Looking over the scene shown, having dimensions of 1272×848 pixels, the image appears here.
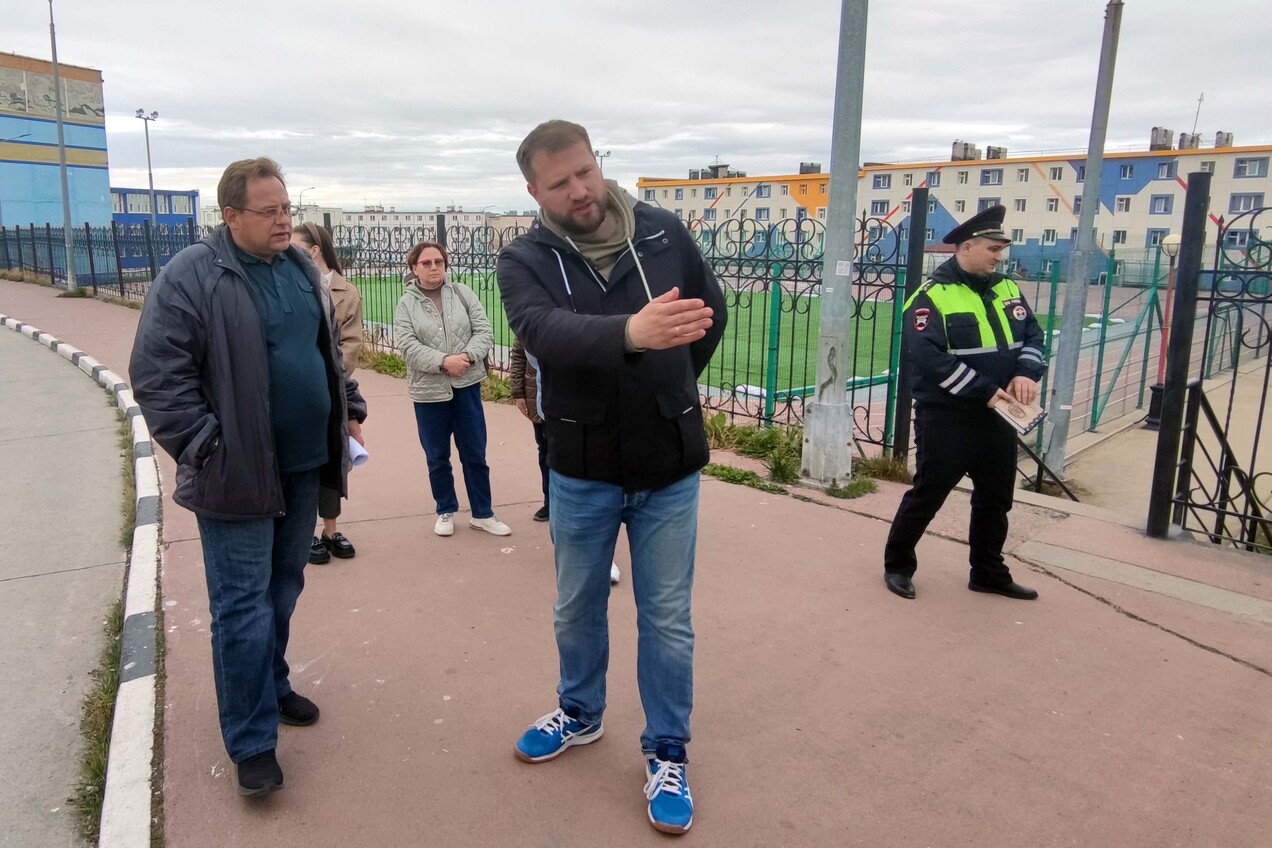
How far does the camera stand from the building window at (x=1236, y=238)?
479cm

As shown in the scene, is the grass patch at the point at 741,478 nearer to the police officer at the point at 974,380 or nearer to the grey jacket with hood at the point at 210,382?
the police officer at the point at 974,380

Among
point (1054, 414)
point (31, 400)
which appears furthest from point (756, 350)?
point (31, 400)

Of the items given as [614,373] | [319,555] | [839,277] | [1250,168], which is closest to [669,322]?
[614,373]

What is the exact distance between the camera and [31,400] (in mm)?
9500

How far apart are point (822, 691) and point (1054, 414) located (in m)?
6.63

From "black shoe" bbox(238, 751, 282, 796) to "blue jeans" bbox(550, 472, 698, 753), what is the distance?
995 millimetres

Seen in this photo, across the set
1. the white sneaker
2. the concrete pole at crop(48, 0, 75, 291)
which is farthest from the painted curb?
the concrete pole at crop(48, 0, 75, 291)

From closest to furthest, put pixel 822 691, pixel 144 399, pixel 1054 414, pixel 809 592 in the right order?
pixel 144 399 < pixel 822 691 < pixel 809 592 < pixel 1054 414

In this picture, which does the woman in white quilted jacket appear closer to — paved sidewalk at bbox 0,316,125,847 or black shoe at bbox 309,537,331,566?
black shoe at bbox 309,537,331,566

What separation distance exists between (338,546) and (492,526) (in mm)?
861

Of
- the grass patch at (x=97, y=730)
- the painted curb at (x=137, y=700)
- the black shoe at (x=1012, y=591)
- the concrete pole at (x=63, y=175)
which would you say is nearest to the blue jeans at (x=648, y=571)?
the painted curb at (x=137, y=700)

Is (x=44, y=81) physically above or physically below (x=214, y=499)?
above

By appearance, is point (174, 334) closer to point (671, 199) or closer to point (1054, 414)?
point (1054, 414)

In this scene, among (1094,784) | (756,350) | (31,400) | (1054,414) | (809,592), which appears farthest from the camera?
(756,350)
